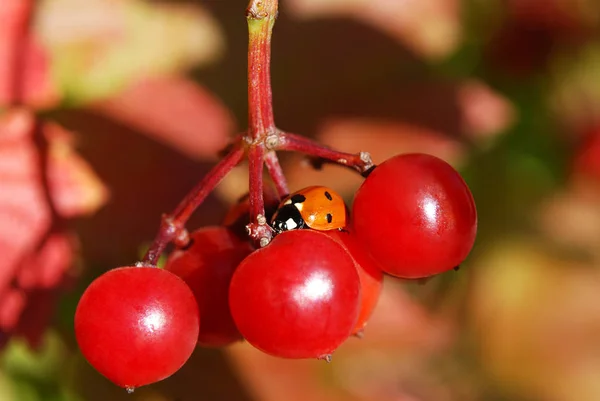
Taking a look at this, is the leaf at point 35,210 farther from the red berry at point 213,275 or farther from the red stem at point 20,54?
the red berry at point 213,275

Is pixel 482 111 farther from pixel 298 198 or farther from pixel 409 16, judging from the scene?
pixel 298 198

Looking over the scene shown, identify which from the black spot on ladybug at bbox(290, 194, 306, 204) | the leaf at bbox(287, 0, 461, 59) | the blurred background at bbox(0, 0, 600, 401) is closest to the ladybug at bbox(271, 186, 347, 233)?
the black spot on ladybug at bbox(290, 194, 306, 204)

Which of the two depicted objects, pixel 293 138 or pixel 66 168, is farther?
pixel 66 168

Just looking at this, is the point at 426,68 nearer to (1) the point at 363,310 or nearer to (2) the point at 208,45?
(2) the point at 208,45

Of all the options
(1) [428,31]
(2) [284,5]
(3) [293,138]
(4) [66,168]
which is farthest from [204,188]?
(1) [428,31]

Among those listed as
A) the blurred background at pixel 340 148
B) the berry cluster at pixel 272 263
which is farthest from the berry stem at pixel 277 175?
the blurred background at pixel 340 148

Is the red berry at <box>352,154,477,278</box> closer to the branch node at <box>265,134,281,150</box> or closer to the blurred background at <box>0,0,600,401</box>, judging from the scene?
the branch node at <box>265,134,281,150</box>

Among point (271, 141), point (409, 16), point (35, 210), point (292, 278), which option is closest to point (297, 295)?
point (292, 278)

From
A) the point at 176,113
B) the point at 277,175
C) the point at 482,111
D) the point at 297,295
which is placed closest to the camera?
the point at 297,295
